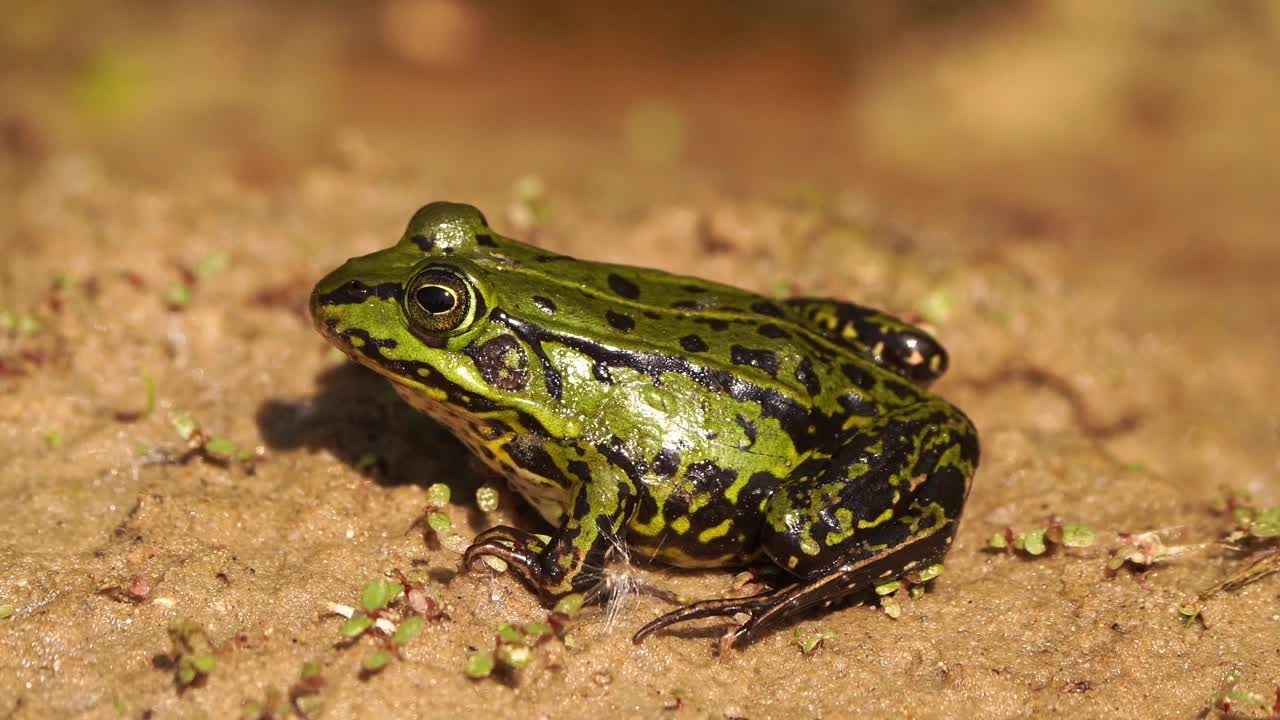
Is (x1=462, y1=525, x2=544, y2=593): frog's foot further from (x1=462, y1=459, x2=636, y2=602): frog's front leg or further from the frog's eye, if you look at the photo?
the frog's eye

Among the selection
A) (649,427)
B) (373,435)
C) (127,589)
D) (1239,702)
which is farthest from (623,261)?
(1239,702)

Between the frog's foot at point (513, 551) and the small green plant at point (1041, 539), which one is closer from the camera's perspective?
the frog's foot at point (513, 551)

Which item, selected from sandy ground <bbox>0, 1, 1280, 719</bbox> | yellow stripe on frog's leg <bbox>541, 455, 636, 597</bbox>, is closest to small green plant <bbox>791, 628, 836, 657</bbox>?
sandy ground <bbox>0, 1, 1280, 719</bbox>

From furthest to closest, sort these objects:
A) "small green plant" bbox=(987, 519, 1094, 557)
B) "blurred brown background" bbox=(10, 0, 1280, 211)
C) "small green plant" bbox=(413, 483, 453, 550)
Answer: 1. "blurred brown background" bbox=(10, 0, 1280, 211)
2. "small green plant" bbox=(987, 519, 1094, 557)
3. "small green plant" bbox=(413, 483, 453, 550)

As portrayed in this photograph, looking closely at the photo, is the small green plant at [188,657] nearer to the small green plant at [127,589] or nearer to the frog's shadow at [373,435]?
the small green plant at [127,589]

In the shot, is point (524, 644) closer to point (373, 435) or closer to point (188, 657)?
point (188, 657)

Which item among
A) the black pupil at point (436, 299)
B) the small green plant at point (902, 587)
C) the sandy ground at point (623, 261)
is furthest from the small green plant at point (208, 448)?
the small green plant at point (902, 587)

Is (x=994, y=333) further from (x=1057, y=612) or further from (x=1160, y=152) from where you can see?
(x=1160, y=152)
